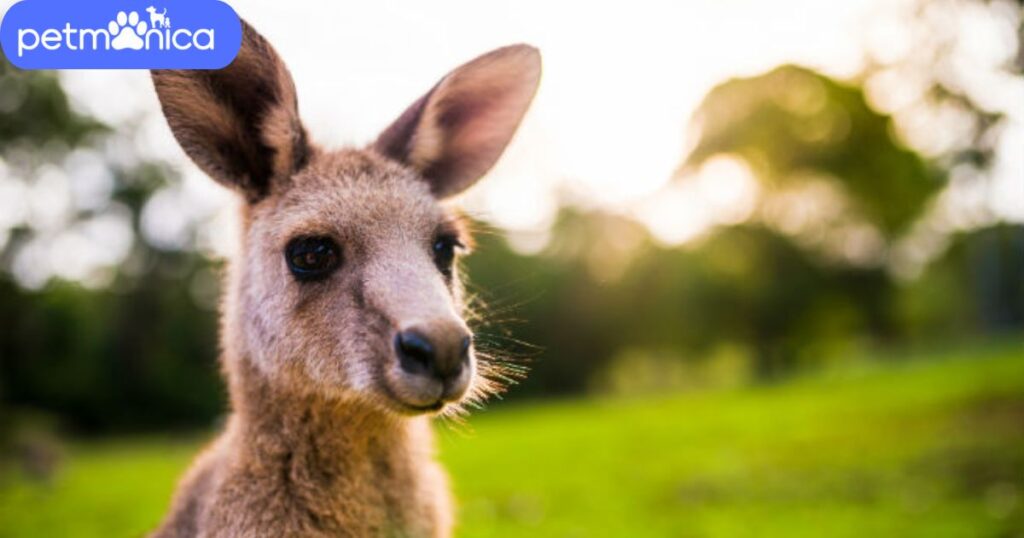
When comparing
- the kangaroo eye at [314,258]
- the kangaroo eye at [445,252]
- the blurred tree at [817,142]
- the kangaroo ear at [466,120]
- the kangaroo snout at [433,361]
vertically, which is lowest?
the kangaroo snout at [433,361]

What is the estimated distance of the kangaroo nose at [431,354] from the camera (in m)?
2.79

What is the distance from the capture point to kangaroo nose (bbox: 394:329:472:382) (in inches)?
110

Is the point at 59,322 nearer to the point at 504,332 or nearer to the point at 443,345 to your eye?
the point at 504,332

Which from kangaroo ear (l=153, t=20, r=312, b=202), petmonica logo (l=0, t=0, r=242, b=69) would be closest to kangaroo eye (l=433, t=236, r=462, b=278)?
kangaroo ear (l=153, t=20, r=312, b=202)

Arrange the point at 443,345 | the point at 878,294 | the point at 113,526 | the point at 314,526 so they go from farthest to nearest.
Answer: the point at 878,294 → the point at 113,526 → the point at 314,526 → the point at 443,345

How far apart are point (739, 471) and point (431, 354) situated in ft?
24.2

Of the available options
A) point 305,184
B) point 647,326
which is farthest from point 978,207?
point 647,326

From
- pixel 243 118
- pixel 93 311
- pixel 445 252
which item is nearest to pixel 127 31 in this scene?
pixel 243 118

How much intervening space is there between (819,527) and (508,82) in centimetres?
462

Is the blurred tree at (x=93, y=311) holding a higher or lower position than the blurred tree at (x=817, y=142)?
lower

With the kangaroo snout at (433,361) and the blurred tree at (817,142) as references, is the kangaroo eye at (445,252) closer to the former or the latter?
the kangaroo snout at (433,361)

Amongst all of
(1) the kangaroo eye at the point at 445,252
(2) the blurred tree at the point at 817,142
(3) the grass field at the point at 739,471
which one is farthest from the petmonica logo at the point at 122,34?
(2) the blurred tree at the point at 817,142

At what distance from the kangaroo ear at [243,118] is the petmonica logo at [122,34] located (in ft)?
0.28

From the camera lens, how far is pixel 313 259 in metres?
3.34
